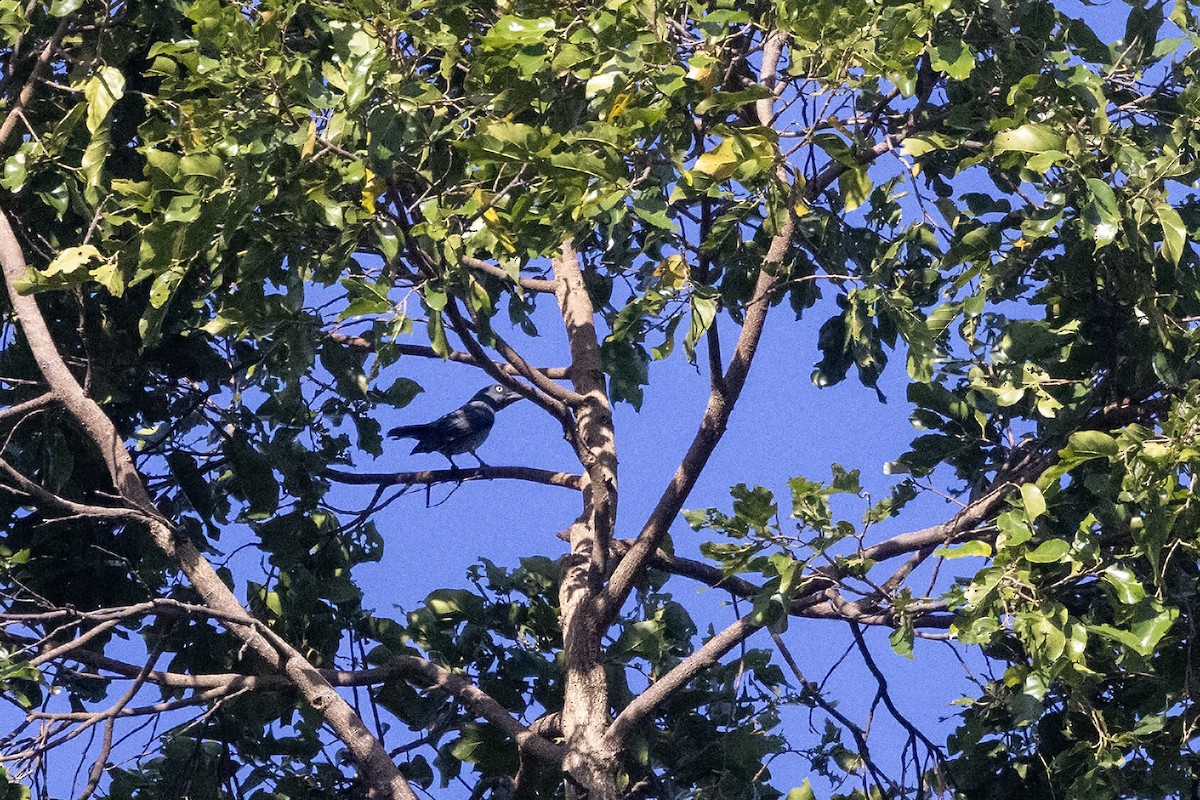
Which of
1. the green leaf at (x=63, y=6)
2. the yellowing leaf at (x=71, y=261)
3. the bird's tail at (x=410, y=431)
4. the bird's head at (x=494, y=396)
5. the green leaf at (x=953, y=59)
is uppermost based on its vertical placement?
the bird's head at (x=494, y=396)

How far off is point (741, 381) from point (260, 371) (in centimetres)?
187

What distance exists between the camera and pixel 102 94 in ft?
15.2

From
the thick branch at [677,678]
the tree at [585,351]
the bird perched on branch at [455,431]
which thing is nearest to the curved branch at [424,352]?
the tree at [585,351]

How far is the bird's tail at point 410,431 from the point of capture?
797 cm

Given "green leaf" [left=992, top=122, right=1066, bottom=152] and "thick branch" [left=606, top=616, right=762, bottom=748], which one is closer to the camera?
"green leaf" [left=992, top=122, right=1066, bottom=152]

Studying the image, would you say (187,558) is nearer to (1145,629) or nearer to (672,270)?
(672,270)

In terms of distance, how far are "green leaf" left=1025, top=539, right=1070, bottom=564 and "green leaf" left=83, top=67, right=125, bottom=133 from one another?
3357 millimetres

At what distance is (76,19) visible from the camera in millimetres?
5199

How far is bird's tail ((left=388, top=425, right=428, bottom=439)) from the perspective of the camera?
26.2 ft

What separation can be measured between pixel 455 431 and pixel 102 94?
3.70 meters

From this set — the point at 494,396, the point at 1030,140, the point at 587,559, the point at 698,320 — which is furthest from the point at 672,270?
the point at 494,396

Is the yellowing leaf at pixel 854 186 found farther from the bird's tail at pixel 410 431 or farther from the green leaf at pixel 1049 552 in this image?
the bird's tail at pixel 410 431

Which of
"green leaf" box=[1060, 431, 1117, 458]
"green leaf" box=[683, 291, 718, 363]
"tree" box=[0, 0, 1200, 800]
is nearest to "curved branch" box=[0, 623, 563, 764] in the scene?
"tree" box=[0, 0, 1200, 800]

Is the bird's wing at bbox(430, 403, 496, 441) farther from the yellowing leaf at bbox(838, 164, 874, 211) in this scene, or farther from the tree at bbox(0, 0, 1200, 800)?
the yellowing leaf at bbox(838, 164, 874, 211)
